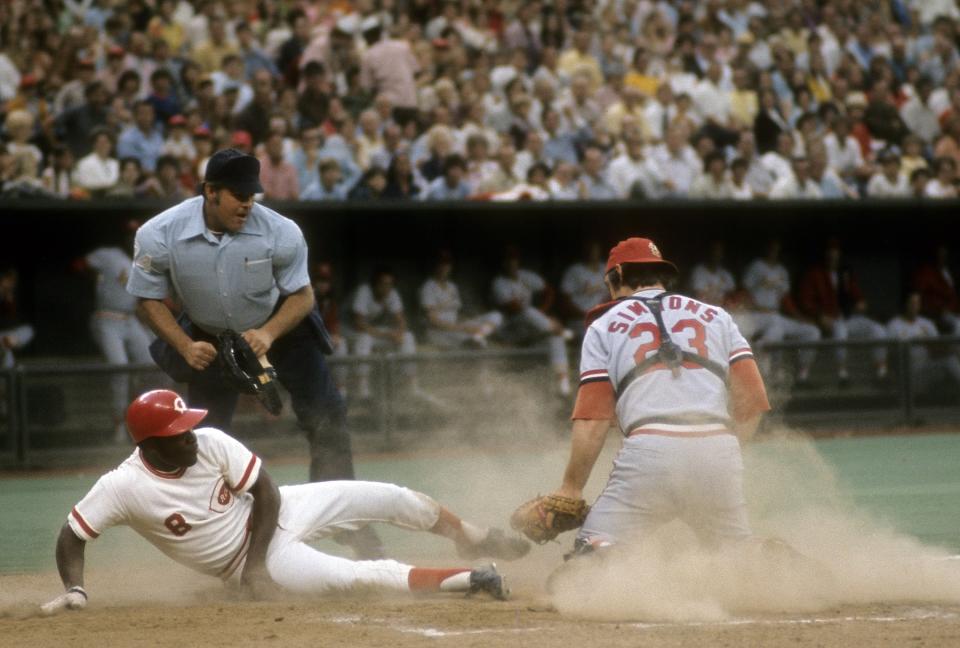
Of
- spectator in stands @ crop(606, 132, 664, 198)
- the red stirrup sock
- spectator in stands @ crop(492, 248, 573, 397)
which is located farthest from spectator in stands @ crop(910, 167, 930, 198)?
the red stirrup sock

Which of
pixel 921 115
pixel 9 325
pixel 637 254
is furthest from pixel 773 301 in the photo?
pixel 637 254

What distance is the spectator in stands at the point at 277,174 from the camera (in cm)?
1409

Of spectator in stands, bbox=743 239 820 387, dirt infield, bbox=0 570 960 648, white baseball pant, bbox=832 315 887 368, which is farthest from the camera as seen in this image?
white baseball pant, bbox=832 315 887 368

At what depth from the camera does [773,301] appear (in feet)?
54.1

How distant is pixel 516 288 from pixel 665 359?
9.68 m

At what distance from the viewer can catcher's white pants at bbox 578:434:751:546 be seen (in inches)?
228

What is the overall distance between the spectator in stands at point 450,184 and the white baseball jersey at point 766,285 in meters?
3.62

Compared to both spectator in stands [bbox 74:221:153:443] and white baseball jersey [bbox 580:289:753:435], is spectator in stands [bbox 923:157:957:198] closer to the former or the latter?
spectator in stands [bbox 74:221:153:443]

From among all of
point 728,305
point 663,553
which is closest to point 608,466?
point 663,553

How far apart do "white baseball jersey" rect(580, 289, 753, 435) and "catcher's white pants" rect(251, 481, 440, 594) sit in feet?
3.66

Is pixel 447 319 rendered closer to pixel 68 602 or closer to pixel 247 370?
pixel 247 370

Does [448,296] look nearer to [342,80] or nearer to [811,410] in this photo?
[342,80]

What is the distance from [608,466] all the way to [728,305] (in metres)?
7.42

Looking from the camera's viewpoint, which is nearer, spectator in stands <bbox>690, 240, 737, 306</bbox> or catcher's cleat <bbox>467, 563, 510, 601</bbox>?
catcher's cleat <bbox>467, 563, 510, 601</bbox>
